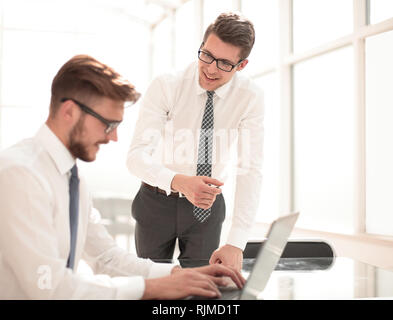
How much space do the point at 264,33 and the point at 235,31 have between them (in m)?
3.78

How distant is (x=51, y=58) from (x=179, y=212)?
6.95m

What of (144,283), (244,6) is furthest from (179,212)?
(244,6)

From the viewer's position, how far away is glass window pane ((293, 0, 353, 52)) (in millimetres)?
4051

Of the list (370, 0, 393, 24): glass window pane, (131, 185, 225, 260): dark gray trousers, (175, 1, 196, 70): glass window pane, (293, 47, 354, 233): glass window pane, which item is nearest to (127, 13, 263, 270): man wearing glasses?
(131, 185, 225, 260): dark gray trousers

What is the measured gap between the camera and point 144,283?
44.2 inches

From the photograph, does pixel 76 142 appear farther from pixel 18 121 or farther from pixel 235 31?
pixel 18 121

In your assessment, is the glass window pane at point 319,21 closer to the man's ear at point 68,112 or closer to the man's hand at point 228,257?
the man's hand at point 228,257

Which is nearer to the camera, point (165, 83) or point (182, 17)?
point (165, 83)

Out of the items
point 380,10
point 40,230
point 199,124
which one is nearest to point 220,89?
point 199,124

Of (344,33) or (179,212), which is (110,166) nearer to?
(344,33)

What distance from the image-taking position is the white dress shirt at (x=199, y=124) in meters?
2.06

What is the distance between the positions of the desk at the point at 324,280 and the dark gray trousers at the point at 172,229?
0.26m
